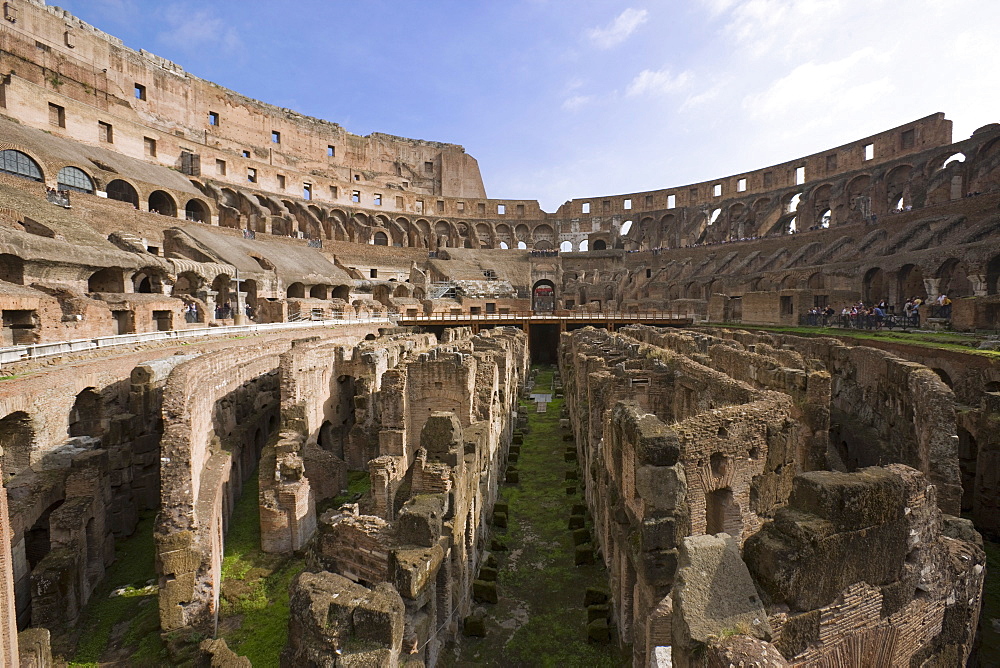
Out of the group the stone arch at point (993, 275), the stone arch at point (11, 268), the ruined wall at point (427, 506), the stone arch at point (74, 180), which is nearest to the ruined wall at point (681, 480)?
the ruined wall at point (427, 506)

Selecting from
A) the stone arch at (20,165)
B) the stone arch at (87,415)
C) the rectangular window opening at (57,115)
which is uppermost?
the rectangular window opening at (57,115)

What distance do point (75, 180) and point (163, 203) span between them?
7582mm

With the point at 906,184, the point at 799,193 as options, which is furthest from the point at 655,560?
the point at 799,193

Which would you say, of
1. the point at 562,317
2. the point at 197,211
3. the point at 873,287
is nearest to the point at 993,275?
the point at 873,287

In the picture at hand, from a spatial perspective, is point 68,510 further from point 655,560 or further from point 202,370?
point 655,560

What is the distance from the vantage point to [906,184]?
35938mm

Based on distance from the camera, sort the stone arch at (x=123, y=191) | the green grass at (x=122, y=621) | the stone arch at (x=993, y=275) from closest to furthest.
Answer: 1. the green grass at (x=122, y=621)
2. the stone arch at (x=993, y=275)
3. the stone arch at (x=123, y=191)

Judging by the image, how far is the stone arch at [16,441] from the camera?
798 centimetres

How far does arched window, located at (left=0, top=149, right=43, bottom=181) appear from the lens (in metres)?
23.7

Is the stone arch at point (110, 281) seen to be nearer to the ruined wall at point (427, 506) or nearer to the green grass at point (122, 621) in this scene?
the green grass at point (122, 621)

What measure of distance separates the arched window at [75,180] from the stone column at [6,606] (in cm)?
3123

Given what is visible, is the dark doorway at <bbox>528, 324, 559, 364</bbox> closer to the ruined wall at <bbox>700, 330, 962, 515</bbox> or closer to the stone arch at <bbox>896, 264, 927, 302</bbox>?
the stone arch at <bbox>896, 264, 927, 302</bbox>

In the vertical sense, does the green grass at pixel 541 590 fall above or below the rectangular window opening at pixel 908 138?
below

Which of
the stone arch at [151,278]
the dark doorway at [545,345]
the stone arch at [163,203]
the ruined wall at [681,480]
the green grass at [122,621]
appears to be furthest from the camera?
the dark doorway at [545,345]
